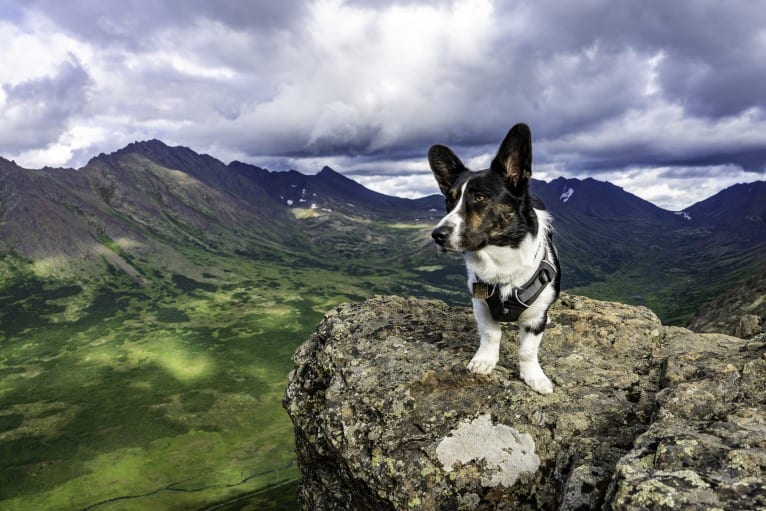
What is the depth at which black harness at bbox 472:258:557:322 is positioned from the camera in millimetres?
7918

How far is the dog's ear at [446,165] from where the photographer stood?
7.98m

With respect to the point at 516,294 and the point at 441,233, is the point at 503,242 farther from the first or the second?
the point at 441,233

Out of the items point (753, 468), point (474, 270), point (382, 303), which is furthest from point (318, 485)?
point (753, 468)

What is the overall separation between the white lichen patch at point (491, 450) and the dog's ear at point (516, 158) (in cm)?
438

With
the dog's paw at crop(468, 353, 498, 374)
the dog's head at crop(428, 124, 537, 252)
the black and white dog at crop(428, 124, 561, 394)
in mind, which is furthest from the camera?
the dog's paw at crop(468, 353, 498, 374)

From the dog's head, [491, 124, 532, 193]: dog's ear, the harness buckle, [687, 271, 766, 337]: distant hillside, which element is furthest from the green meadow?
[687, 271, 766, 337]: distant hillside

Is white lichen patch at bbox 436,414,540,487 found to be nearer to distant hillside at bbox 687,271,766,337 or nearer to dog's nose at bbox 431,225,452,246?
dog's nose at bbox 431,225,452,246

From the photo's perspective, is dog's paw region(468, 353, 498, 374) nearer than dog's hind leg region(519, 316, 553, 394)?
No

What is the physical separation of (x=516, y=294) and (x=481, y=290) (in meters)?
0.61

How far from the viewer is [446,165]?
7996mm

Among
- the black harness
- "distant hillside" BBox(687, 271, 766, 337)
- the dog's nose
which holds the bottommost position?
"distant hillside" BBox(687, 271, 766, 337)

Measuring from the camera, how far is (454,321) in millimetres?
12148

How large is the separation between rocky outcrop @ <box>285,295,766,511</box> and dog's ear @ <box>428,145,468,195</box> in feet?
13.4

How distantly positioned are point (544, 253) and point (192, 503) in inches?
3485
